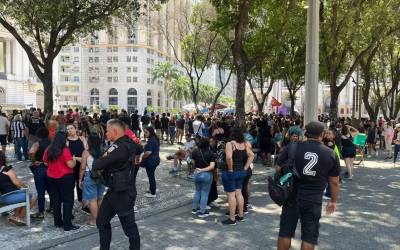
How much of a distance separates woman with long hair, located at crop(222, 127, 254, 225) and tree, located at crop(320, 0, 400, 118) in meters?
11.6

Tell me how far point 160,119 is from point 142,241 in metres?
16.0

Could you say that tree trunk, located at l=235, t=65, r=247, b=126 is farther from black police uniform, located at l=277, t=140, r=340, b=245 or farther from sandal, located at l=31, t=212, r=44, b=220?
black police uniform, located at l=277, t=140, r=340, b=245

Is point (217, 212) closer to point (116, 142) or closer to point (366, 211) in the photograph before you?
point (366, 211)

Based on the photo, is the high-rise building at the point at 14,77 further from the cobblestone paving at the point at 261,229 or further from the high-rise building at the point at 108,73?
the cobblestone paving at the point at 261,229

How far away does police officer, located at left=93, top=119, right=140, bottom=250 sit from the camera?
4.75 metres

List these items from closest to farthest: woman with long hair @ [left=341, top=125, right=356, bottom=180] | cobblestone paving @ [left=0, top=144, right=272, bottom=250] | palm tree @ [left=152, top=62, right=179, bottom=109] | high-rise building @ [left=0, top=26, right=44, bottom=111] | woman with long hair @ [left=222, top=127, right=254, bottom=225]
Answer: cobblestone paving @ [left=0, top=144, right=272, bottom=250] < woman with long hair @ [left=222, top=127, right=254, bottom=225] < woman with long hair @ [left=341, top=125, right=356, bottom=180] < high-rise building @ [left=0, top=26, right=44, bottom=111] < palm tree @ [left=152, top=62, right=179, bottom=109]

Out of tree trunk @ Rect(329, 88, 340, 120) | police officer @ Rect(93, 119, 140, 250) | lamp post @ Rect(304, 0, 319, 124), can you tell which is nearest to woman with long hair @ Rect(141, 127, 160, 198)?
police officer @ Rect(93, 119, 140, 250)

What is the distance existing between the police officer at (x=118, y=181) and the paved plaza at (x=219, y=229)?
1.12 metres

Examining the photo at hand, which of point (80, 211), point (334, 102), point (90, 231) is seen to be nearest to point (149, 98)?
point (334, 102)

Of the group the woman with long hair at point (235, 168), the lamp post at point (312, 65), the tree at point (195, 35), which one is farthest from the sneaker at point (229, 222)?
the tree at point (195, 35)

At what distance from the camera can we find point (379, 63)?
1198 inches

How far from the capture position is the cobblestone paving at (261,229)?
610cm

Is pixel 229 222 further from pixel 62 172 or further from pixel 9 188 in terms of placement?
pixel 9 188

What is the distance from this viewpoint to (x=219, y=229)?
691 cm
